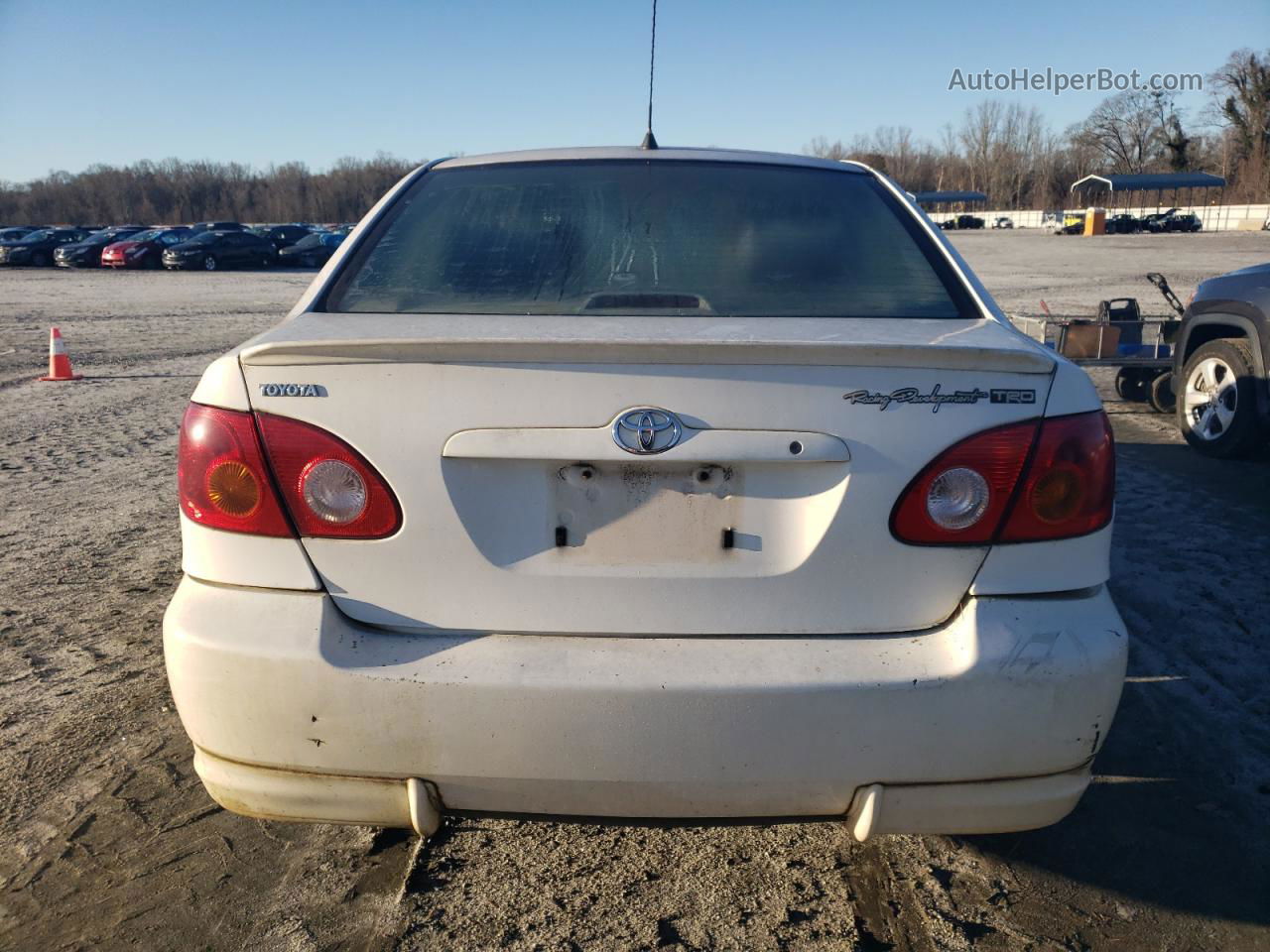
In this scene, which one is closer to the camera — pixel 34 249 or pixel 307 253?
pixel 307 253

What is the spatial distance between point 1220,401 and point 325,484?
22.9 feet

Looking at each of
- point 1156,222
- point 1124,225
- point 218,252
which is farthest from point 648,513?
point 1156,222

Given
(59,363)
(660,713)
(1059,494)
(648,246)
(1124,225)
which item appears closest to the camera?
(660,713)

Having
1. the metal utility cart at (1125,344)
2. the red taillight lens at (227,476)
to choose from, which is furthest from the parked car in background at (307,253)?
the red taillight lens at (227,476)

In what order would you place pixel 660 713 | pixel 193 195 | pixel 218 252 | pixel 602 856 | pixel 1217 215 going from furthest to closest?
pixel 193 195, pixel 1217 215, pixel 218 252, pixel 602 856, pixel 660 713

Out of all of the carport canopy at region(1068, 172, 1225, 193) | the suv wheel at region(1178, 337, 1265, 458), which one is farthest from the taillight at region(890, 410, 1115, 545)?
the carport canopy at region(1068, 172, 1225, 193)

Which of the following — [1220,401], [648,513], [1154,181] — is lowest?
[1220,401]

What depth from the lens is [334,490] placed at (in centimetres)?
197

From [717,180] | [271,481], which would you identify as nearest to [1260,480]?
[717,180]

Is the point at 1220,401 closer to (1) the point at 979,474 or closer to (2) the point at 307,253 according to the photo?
(1) the point at 979,474

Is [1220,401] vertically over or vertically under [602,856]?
over

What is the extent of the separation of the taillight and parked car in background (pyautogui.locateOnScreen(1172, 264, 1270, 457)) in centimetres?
551

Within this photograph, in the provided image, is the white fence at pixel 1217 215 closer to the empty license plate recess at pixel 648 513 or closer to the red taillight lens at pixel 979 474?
the red taillight lens at pixel 979 474

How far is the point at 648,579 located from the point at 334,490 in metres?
0.63
